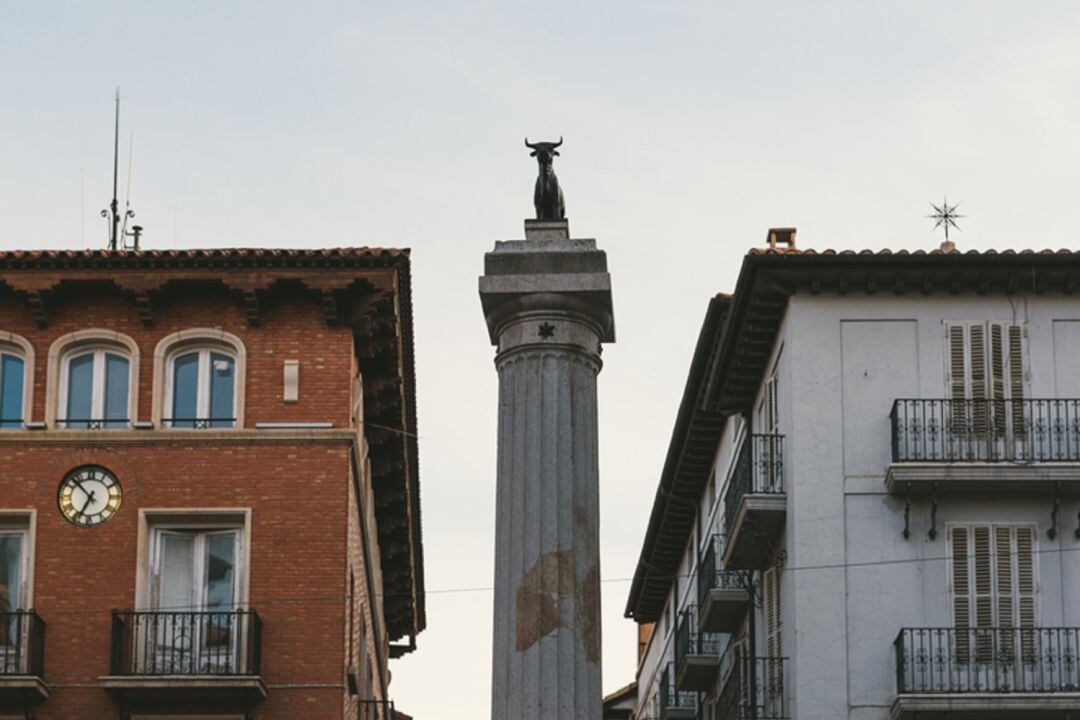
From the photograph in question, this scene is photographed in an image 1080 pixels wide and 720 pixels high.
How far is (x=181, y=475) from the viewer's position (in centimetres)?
4025

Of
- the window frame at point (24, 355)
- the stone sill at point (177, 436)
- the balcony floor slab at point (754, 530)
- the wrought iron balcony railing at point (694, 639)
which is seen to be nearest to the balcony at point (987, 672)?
the balcony floor slab at point (754, 530)

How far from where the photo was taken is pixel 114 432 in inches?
1591

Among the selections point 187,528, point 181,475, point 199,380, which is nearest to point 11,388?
point 199,380

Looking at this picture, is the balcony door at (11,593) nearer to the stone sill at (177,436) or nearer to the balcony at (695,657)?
the stone sill at (177,436)

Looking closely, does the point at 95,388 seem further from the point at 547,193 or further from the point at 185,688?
the point at 547,193

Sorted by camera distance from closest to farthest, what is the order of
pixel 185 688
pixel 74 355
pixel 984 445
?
pixel 185 688 → pixel 984 445 → pixel 74 355

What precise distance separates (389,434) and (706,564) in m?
7.37

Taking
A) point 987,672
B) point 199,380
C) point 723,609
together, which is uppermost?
point 199,380

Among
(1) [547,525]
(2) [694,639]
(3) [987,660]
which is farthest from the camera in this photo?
(2) [694,639]

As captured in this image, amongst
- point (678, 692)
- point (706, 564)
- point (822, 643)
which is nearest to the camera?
point (822, 643)

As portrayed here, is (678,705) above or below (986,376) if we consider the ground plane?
below

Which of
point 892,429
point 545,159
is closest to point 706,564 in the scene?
point 892,429

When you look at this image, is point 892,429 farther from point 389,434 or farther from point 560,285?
point 560,285

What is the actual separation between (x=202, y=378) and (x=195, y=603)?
139 inches
